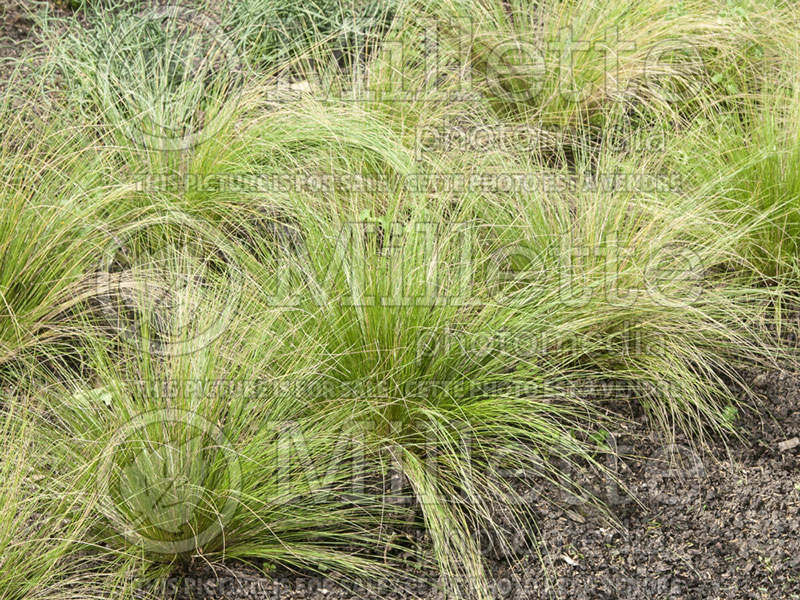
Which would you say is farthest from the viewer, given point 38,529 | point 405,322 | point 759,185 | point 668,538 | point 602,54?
point 602,54

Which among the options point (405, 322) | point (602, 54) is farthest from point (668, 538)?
point (602, 54)

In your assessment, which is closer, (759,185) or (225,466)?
(225,466)

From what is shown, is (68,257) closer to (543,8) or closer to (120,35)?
(120,35)

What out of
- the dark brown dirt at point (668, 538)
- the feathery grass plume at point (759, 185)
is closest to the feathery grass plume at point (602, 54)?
the feathery grass plume at point (759, 185)

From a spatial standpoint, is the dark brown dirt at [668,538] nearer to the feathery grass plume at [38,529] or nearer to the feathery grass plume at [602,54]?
the feathery grass plume at [38,529]

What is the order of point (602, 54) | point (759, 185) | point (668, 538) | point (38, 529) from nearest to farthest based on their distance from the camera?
point (38, 529) → point (668, 538) → point (759, 185) → point (602, 54)

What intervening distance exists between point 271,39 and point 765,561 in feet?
10.5

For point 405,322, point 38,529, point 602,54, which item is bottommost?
point 38,529

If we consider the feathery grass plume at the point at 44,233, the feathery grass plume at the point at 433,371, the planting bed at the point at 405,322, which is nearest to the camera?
the planting bed at the point at 405,322

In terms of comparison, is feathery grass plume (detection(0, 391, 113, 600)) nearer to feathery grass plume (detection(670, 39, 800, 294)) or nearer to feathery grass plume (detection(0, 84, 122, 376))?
feathery grass plume (detection(0, 84, 122, 376))

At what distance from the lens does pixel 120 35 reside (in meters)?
4.40

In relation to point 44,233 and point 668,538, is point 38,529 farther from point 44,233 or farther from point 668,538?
point 668,538

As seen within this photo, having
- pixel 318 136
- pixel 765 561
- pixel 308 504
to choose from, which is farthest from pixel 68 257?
pixel 765 561

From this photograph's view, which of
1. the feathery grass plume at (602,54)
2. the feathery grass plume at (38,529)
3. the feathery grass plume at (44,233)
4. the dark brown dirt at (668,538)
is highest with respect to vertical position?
the feathery grass plume at (602,54)
